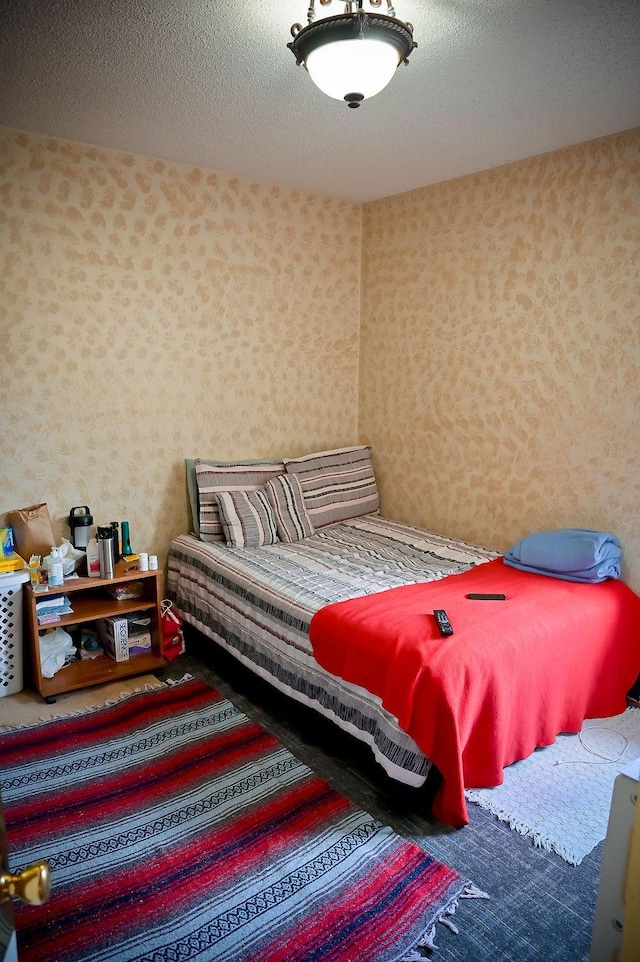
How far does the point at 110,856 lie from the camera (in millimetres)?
1847

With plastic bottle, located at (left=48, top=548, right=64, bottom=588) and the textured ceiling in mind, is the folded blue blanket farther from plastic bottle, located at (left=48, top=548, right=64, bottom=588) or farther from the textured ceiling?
plastic bottle, located at (left=48, top=548, right=64, bottom=588)

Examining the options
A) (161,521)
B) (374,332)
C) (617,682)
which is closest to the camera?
(617,682)

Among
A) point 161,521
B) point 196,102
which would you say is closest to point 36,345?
point 161,521

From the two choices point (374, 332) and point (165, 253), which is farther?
point (374, 332)

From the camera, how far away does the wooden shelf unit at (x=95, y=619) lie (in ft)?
8.87

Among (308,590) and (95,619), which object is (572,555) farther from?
(95,619)

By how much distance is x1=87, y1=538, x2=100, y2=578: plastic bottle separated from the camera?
2.88 m

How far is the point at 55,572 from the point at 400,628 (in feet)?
5.21

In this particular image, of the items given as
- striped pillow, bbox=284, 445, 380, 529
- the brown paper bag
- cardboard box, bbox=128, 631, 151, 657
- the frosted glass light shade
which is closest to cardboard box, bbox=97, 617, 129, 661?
cardboard box, bbox=128, 631, 151, 657

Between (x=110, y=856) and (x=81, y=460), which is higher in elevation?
(x=81, y=460)

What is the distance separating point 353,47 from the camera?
1614mm

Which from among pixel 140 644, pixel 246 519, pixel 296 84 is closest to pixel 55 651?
pixel 140 644

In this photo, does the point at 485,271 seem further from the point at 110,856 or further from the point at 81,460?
the point at 110,856

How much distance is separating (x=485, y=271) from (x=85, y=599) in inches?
106
